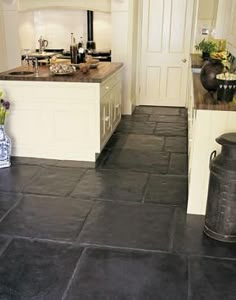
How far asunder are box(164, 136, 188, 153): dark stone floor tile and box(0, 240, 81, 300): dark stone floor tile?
7.82 ft

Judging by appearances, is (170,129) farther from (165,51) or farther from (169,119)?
(165,51)

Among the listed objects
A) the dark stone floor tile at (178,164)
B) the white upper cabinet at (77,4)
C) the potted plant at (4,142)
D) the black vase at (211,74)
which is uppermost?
the white upper cabinet at (77,4)

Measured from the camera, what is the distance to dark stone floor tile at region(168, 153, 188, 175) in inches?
153

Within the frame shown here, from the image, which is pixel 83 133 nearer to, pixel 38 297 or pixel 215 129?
pixel 215 129

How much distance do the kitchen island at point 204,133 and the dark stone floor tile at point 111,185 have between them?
0.56 m

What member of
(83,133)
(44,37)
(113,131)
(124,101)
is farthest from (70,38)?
(83,133)

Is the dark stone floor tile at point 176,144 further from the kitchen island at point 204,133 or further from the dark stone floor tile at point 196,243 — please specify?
the dark stone floor tile at point 196,243

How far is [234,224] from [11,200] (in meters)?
1.91

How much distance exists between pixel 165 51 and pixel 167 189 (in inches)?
147

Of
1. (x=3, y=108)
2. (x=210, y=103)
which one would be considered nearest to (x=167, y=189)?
(x=210, y=103)

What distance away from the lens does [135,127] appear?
550cm

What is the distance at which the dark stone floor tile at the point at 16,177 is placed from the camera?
3457 millimetres

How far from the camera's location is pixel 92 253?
248 centimetres

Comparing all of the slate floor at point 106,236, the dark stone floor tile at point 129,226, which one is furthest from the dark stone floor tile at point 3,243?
the dark stone floor tile at point 129,226
